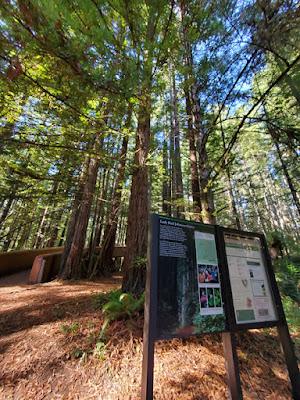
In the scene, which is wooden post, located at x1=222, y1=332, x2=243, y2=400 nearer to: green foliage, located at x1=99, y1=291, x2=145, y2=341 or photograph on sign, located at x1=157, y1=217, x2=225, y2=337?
photograph on sign, located at x1=157, y1=217, x2=225, y2=337

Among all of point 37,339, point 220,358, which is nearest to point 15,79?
point 37,339

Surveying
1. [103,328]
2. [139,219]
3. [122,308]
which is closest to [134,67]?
[139,219]

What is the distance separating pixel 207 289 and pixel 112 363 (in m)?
1.42

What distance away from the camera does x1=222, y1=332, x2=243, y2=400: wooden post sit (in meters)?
1.70

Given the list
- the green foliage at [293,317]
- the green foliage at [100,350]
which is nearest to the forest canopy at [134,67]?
the green foliage at [100,350]

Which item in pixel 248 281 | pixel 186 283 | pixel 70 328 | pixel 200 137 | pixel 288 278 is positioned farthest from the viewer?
pixel 288 278

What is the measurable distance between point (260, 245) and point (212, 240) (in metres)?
0.79

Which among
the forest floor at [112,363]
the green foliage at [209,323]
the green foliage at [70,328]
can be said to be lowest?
the forest floor at [112,363]

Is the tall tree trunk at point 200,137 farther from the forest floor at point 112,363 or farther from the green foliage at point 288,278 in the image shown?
the green foliage at point 288,278

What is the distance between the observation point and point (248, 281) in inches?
83.2

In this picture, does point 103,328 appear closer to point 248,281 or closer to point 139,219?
point 139,219

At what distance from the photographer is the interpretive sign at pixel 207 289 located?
155 centimetres

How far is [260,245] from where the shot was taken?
7.87 feet

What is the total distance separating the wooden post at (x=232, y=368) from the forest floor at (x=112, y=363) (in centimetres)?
27
